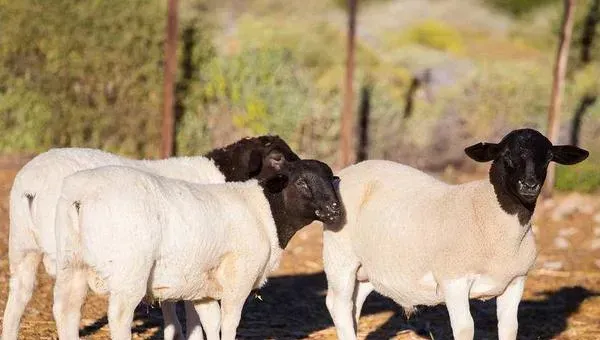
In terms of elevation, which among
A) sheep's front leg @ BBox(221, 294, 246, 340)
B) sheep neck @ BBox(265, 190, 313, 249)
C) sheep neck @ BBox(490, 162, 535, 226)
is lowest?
sheep's front leg @ BBox(221, 294, 246, 340)

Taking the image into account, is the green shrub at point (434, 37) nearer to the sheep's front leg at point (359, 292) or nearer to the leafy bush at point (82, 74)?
the leafy bush at point (82, 74)

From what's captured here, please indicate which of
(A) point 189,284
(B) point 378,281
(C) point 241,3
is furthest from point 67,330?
(C) point 241,3

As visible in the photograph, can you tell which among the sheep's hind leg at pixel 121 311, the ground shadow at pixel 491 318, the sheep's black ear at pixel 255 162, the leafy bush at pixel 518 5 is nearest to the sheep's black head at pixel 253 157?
the sheep's black ear at pixel 255 162

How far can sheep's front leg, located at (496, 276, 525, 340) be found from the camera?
9.20m

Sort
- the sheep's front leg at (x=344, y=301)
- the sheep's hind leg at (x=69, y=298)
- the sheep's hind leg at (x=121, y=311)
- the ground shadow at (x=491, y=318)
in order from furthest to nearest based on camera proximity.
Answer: the ground shadow at (x=491, y=318) < the sheep's front leg at (x=344, y=301) < the sheep's hind leg at (x=69, y=298) < the sheep's hind leg at (x=121, y=311)

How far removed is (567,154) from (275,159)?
10.0ft

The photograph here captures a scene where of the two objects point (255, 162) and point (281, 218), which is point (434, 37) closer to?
point (255, 162)

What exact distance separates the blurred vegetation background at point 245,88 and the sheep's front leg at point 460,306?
15.3m

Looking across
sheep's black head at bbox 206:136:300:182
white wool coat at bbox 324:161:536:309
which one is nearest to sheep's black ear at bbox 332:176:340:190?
white wool coat at bbox 324:161:536:309

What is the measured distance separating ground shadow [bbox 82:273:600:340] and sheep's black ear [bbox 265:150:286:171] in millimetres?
1289

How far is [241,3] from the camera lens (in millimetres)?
66250

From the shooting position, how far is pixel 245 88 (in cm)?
2517

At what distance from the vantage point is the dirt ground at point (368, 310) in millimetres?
11797

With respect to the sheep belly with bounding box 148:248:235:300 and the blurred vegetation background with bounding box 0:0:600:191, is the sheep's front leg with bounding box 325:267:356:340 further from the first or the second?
the blurred vegetation background with bounding box 0:0:600:191
